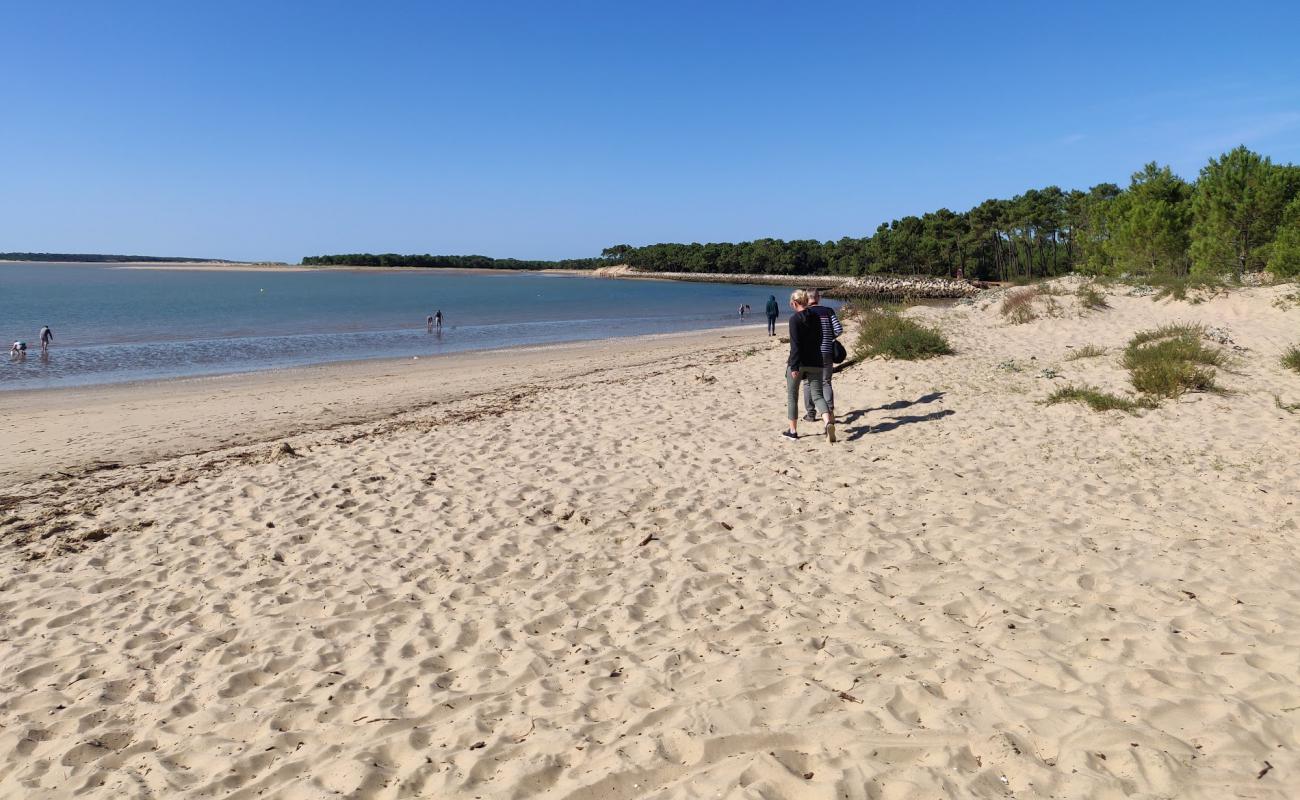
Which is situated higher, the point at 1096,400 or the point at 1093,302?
the point at 1093,302

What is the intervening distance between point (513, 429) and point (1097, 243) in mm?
49749

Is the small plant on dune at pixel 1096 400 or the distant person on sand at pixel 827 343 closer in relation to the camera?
the distant person on sand at pixel 827 343

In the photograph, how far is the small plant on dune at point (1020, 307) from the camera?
19.9 m

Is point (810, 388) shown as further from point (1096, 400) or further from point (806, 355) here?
point (1096, 400)

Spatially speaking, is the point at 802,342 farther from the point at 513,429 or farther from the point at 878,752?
the point at 878,752

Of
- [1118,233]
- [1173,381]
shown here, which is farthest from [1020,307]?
[1118,233]

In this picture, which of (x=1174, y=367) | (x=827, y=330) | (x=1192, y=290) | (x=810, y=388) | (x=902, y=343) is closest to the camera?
(x=827, y=330)

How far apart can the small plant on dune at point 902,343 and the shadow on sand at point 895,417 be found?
9.49ft

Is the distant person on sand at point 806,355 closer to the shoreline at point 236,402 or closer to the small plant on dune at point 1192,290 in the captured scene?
the shoreline at point 236,402

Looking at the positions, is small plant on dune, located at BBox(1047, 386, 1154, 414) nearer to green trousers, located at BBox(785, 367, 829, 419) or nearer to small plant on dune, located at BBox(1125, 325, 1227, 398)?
small plant on dune, located at BBox(1125, 325, 1227, 398)

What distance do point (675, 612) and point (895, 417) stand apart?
6.40m

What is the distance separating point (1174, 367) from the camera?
1041 cm

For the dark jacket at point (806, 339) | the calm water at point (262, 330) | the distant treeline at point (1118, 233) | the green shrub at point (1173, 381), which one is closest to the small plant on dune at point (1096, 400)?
the green shrub at point (1173, 381)

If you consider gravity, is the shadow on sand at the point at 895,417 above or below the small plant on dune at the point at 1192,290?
below
